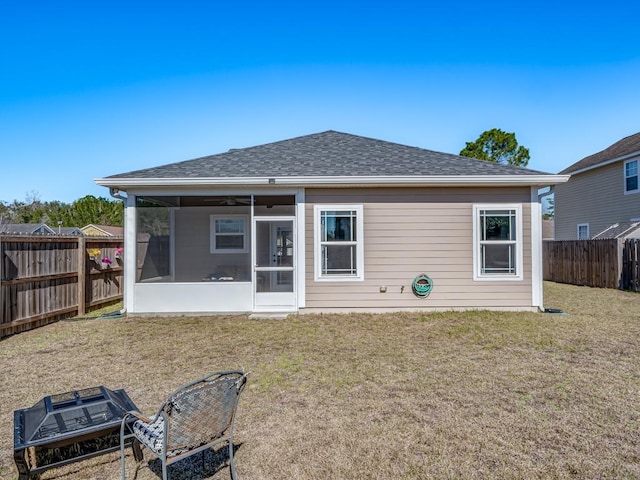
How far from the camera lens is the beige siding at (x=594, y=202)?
15.4 m

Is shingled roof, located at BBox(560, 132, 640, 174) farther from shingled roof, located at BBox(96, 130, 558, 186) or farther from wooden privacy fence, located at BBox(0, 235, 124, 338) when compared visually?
wooden privacy fence, located at BBox(0, 235, 124, 338)

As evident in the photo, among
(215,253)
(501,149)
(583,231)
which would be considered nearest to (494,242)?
(215,253)

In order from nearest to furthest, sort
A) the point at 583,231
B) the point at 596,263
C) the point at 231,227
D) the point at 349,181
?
1. the point at 349,181
2. the point at 231,227
3. the point at 596,263
4. the point at 583,231

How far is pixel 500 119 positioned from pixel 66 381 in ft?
101

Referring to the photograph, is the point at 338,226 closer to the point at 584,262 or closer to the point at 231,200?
the point at 231,200

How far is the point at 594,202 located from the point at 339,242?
14968 mm

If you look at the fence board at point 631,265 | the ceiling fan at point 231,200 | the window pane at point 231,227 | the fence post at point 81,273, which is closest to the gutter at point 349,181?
the ceiling fan at point 231,200

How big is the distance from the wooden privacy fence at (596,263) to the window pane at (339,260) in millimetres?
9263

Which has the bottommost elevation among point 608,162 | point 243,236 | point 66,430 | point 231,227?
point 66,430

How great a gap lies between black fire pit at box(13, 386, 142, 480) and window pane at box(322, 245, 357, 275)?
546 cm

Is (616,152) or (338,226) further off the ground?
(616,152)

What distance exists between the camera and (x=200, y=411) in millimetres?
2350

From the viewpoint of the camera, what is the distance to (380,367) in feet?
15.8

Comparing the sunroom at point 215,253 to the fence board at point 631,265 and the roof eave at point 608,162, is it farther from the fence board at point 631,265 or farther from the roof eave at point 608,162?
the roof eave at point 608,162
